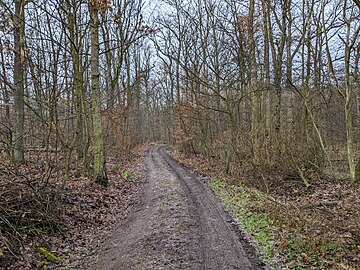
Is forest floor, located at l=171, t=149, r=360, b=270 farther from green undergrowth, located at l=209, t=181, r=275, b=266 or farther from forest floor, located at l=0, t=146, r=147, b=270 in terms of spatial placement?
forest floor, located at l=0, t=146, r=147, b=270

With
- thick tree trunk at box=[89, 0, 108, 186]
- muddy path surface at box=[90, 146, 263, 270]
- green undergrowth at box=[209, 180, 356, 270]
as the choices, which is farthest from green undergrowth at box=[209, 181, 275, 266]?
thick tree trunk at box=[89, 0, 108, 186]

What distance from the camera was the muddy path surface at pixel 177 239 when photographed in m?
5.09

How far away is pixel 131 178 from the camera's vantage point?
14.0 m

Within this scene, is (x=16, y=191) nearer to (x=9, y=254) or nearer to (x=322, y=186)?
(x=9, y=254)

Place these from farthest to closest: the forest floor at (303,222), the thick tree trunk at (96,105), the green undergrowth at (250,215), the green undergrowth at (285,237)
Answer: the thick tree trunk at (96,105) < the green undergrowth at (250,215) < the forest floor at (303,222) < the green undergrowth at (285,237)

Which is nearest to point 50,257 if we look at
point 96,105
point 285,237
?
point 285,237

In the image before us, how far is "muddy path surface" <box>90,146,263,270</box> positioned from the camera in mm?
5094

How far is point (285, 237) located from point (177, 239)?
7.40 feet

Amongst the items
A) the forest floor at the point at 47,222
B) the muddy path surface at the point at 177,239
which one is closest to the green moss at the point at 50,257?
the forest floor at the point at 47,222

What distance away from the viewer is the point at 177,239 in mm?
6105

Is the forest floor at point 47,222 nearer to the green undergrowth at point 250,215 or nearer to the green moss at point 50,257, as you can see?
the green moss at point 50,257

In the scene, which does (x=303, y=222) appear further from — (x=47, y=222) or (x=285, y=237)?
(x=47, y=222)

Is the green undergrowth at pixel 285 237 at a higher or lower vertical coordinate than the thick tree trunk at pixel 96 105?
lower

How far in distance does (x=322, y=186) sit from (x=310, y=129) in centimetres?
321
